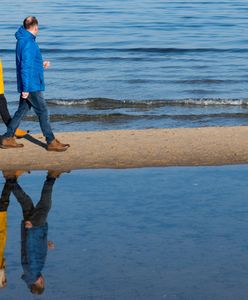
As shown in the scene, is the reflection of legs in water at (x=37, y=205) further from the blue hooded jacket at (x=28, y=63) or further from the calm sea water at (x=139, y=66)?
the calm sea water at (x=139, y=66)

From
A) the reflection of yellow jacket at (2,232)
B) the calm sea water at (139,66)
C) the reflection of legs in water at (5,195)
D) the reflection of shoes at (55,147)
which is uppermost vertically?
the reflection of yellow jacket at (2,232)

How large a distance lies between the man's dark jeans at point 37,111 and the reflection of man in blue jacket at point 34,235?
1.23 m

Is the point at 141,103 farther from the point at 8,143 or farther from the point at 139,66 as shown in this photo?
the point at 8,143

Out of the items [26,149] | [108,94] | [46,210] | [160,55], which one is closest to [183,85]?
[108,94]

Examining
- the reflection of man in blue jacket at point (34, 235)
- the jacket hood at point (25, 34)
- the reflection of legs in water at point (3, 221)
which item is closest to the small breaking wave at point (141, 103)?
the jacket hood at point (25, 34)

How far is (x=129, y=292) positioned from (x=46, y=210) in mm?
2335

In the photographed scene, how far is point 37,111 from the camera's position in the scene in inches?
446

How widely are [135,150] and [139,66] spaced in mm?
13147

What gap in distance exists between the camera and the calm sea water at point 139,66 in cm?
1766

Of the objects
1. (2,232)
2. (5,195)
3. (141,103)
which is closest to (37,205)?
(5,195)

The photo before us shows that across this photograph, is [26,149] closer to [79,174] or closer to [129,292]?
[79,174]

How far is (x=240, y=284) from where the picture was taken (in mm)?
7012

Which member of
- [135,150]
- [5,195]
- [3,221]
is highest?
[3,221]

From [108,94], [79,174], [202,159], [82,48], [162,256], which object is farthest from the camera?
[82,48]
